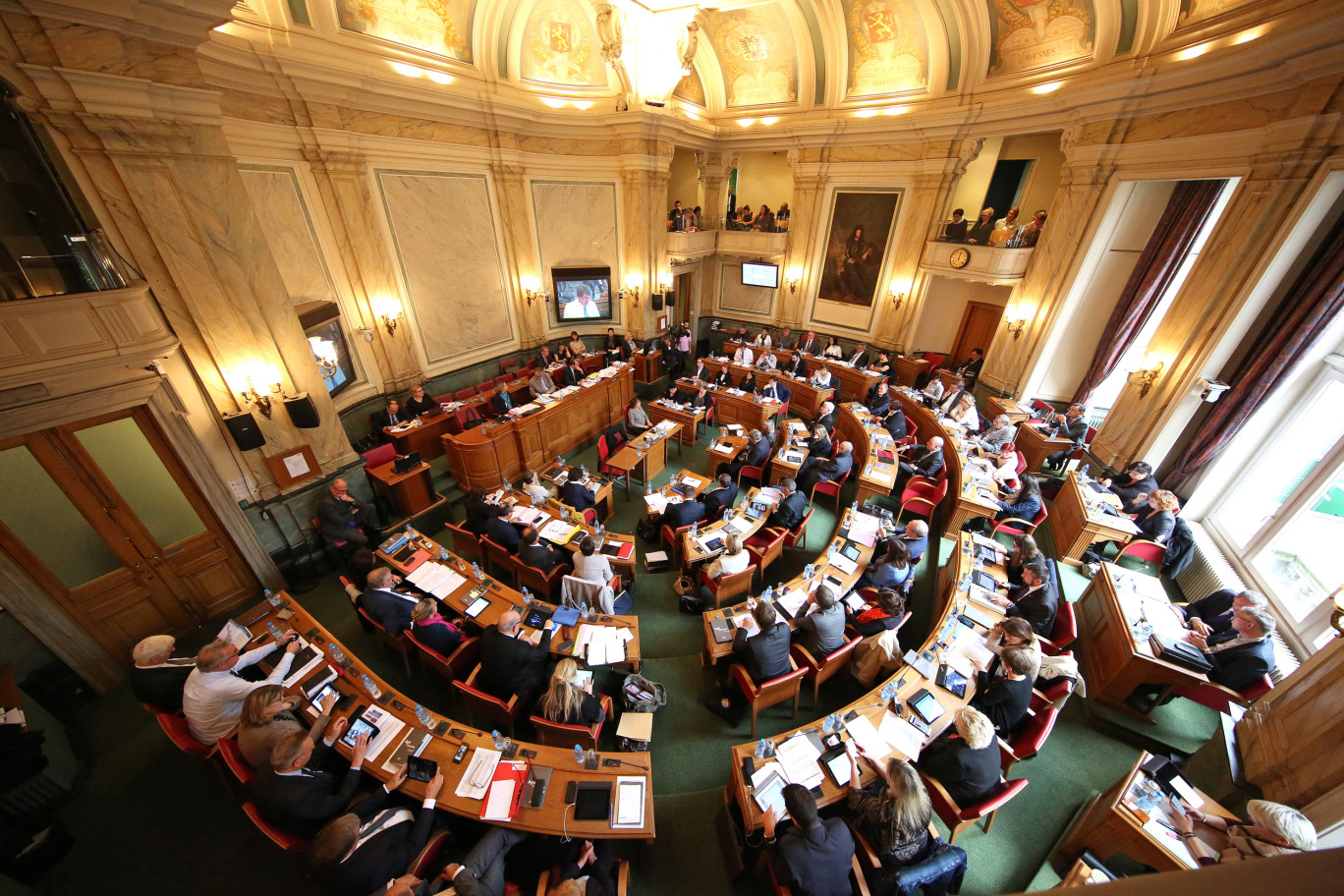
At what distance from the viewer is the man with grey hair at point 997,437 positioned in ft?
28.7

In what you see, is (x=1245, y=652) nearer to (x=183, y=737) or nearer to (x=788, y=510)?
(x=788, y=510)

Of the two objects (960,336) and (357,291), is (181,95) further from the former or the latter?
(960,336)

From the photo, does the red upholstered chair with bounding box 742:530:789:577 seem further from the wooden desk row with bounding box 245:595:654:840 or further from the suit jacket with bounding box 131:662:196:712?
the suit jacket with bounding box 131:662:196:712

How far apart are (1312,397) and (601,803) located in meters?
9.04

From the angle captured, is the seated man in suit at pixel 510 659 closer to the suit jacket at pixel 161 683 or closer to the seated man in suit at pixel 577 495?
the suit jacket at pixel 161 683

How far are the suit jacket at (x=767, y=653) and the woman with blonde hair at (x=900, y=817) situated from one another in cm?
130

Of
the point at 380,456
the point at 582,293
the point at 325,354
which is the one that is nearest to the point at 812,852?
the point at 380,456

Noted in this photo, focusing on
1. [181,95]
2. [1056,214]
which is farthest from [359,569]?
[1056,214]

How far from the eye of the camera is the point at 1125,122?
8.10 metres

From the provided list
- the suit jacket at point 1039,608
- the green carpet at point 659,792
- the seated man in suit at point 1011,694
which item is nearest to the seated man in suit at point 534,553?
the green carpet at point 659,792

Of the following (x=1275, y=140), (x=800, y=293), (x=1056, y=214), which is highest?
(x=1275, y=140)

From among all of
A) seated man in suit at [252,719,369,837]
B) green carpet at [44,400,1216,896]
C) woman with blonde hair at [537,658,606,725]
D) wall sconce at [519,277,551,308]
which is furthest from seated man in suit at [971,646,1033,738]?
wall sconce at [519,277,551,308]

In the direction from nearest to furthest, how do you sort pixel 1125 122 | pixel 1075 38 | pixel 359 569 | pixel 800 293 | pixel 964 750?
pixel 964 750
pixel 359 569
pixel 1125 122
pixel 1075 38
pixel 800 293

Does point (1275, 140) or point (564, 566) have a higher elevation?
point (1275, 140)
